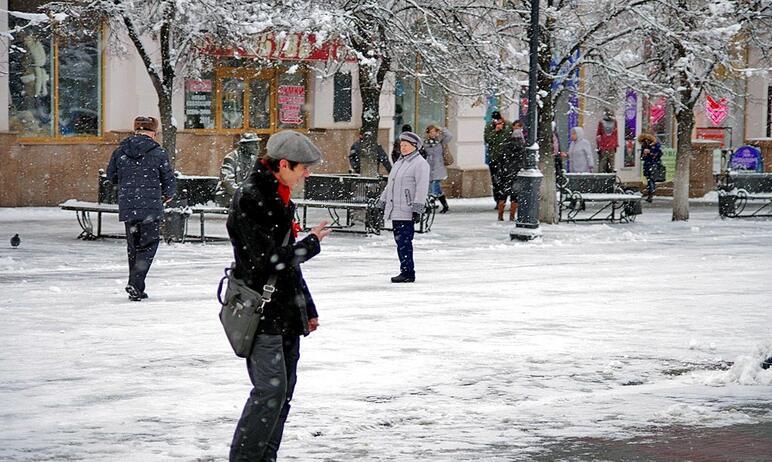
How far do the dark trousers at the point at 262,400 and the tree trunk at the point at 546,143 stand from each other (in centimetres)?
1866

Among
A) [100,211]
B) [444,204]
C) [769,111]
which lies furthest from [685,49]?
[769,111]

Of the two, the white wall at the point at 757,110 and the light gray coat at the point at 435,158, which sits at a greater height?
the white wall at the point at 757,110

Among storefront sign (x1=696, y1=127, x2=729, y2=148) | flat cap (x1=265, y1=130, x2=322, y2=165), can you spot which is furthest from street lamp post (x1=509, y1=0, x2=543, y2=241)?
storefront sign (x1=696, y1=127, x2=729, y2=148)

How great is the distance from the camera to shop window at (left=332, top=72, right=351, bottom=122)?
32156 millimetres

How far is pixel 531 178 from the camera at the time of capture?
879 inches

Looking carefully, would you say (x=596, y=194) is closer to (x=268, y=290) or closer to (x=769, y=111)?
(x=769, y=111)

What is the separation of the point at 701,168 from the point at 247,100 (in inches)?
492

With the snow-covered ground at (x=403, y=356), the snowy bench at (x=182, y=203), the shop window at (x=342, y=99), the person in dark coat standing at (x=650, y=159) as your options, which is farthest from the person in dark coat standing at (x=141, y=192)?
the person in dark coat standing at (x=650, y=159)

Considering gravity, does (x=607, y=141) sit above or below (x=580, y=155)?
above

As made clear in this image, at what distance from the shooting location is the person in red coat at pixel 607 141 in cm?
3569

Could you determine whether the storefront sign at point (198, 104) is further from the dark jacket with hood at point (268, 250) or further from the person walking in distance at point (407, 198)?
the dark jacket with hood at point (268, 250)

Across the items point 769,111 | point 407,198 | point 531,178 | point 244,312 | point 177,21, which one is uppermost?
point 177,21

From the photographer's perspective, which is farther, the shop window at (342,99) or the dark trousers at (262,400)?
the shop window at (342,99)

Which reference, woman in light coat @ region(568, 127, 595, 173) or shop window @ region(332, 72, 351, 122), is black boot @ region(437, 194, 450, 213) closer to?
woman in light coat @ region(568, 127, 595, 173)
